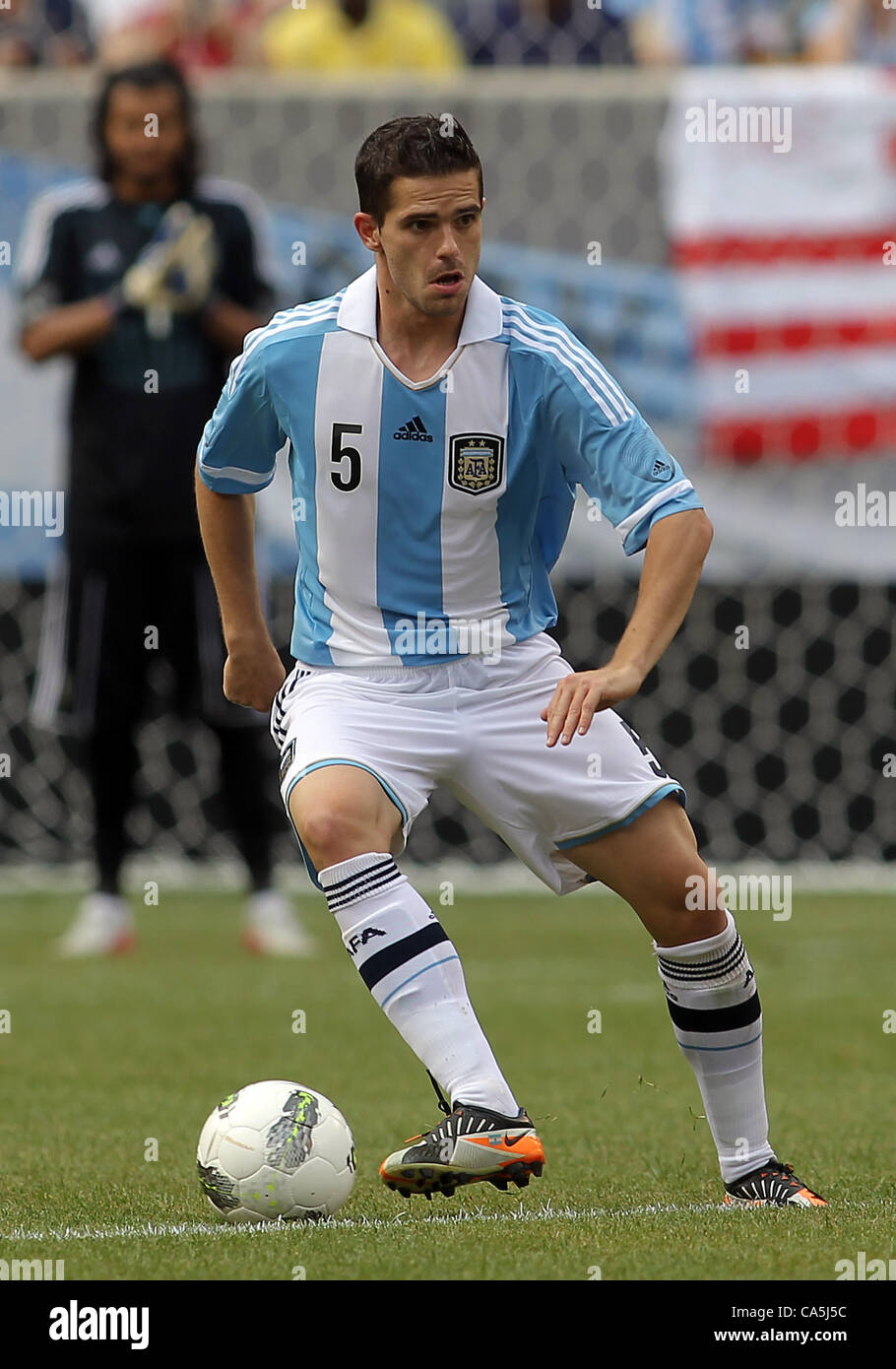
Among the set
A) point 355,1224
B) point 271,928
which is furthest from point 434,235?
point 271,928

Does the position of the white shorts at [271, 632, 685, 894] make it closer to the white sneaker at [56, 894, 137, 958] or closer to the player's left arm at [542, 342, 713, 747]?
the player's left arm at [542, 342, 713, 747]

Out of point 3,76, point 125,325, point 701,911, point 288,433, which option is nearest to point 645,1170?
point 701,911

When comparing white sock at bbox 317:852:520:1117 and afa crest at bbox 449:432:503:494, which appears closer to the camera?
white sock at bbox 317:852:520:1117

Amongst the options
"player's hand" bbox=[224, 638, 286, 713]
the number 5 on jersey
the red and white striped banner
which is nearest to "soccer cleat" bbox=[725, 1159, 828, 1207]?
"player's hand" bbox=[224, 638, 286, 713]

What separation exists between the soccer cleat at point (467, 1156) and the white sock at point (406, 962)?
0.14m

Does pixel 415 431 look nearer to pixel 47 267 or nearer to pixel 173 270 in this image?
pixel 173 270

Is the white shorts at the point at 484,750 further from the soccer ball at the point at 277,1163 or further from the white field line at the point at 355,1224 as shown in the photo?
the white field line at the point at 355,1224

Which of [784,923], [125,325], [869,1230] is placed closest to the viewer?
[869,1230]

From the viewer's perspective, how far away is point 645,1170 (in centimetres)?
454

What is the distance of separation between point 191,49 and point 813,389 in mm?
3607

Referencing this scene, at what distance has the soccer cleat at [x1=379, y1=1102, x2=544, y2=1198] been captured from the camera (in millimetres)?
3629

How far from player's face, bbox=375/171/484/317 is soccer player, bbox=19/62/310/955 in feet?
13.7

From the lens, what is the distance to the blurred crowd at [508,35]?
34.3ft

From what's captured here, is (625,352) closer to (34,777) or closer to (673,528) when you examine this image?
(34,777)
